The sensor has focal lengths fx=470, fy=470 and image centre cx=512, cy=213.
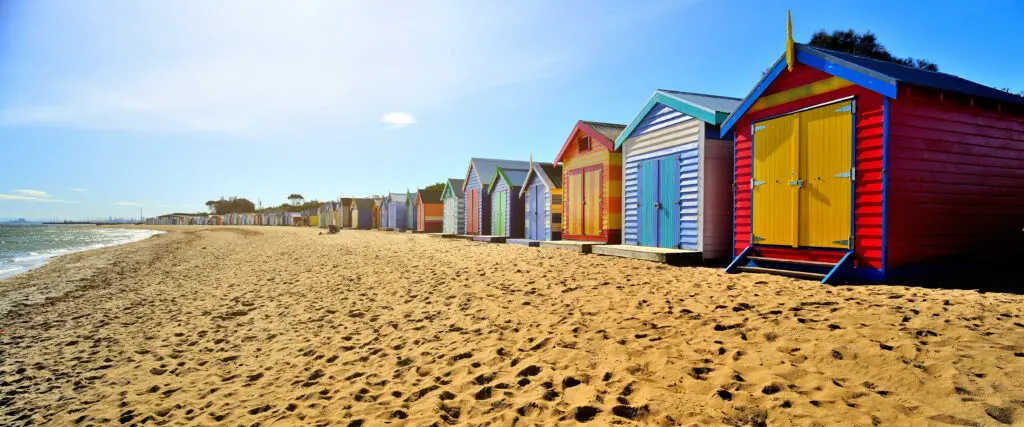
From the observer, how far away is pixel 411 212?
132 ft

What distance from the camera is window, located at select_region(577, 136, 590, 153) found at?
15625 millimetres

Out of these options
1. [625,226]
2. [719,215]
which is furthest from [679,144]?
[625,226]

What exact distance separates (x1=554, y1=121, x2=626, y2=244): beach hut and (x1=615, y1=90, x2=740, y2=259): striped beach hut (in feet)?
3.70

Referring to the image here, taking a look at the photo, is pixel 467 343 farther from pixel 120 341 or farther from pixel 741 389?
pixel 120 341

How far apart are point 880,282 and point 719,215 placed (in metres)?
3.98

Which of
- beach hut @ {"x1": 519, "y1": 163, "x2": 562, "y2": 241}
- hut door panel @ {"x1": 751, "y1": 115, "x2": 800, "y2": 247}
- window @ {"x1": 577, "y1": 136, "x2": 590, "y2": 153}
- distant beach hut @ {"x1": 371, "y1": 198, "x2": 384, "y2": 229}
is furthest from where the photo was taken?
distant beach hut @ {"x1": 371, "y1": 198, "x2": 384, "y2": 229}

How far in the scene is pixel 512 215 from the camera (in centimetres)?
2269

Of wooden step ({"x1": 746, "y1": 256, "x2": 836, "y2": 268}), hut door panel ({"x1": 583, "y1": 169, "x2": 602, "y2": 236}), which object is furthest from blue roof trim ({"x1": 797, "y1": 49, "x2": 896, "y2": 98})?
hut door panel ({"x1": 583, "y1": 169, "x2": 602, "y2": 236})

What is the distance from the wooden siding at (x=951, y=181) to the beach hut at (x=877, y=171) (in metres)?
0.02

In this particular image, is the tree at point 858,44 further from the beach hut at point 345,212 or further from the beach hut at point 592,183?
the beach hut at point 345,212

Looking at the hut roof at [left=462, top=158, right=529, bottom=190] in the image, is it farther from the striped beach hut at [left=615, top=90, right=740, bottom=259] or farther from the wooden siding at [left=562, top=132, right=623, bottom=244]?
the striped beach hut at [left=615, top=90, right=740, bottom=259]

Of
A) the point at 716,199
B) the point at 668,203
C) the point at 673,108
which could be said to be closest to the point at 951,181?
the point at 716,199

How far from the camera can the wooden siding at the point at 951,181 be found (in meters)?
7.13

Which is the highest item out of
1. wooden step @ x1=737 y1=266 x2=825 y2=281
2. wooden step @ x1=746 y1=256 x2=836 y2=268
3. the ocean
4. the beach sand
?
wooden step @ x1=746 y1=256 x2=836 y2=268
